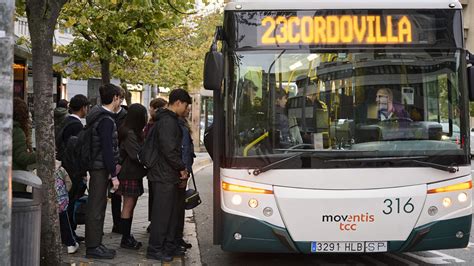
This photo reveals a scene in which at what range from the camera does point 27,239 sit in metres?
4.42

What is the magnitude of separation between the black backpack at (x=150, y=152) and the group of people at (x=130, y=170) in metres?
0.02

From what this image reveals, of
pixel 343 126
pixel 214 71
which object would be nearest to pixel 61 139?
pixel 214 71

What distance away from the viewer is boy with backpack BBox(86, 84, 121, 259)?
6316mm

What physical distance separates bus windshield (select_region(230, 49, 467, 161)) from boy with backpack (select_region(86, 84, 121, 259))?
1474 millimetres

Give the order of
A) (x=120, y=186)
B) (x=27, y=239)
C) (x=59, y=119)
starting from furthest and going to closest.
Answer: (x=59, y=119) < (x=120, y=186) < (x=27, y=239)

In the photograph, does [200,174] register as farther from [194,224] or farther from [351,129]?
[351,129]

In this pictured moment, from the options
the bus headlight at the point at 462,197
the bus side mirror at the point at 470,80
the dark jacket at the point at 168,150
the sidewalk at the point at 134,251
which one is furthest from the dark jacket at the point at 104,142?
the bus side mirror at the point at 470,80

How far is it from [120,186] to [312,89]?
289 centimetres

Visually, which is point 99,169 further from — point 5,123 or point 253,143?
point 5,123

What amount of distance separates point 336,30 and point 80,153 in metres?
3.16

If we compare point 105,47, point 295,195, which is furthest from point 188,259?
point 105,47

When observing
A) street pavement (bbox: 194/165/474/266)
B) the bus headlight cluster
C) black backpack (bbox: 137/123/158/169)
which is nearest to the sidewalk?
street pavement (bbox: 194/165/474/266)

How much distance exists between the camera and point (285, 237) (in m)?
5.58

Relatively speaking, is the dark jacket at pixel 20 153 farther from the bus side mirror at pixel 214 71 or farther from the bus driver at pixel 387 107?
the bus driver at pixel 387 107
